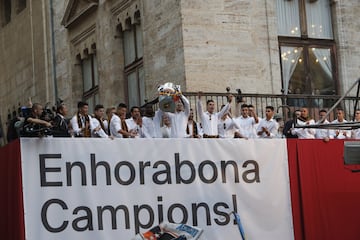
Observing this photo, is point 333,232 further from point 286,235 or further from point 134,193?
point 134,193

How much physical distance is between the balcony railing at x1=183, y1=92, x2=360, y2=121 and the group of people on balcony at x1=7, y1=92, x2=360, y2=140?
1744 mm

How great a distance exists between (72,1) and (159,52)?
19.2 feet

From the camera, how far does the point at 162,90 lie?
17.4 meters

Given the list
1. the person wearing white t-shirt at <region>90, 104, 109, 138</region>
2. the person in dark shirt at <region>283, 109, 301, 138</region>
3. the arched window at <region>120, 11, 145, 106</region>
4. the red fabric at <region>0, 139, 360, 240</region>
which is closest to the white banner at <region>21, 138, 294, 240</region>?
the red fabric at <region>0, 139, 360, 240</region>

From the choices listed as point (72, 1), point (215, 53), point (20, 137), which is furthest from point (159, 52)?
point (20, 137)

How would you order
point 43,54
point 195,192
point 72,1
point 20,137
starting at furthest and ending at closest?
point 43,54 → point 72,1 → point 195,192 → point 20,137

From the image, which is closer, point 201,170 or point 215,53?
point 201,170

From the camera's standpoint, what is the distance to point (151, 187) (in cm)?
1702

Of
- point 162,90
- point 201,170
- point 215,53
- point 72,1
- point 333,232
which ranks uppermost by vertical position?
point 72,1

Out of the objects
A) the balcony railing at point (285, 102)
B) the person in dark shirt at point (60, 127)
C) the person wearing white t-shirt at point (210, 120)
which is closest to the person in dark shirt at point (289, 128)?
the balcony railing at point (285, 102)

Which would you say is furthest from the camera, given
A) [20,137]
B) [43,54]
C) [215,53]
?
[43,54]

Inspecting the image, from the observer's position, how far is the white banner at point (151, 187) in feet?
53.3

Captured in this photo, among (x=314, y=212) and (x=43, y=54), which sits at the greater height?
(x=43, y=54)

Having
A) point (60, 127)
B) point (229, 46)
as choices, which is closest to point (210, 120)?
point (60, 127)
